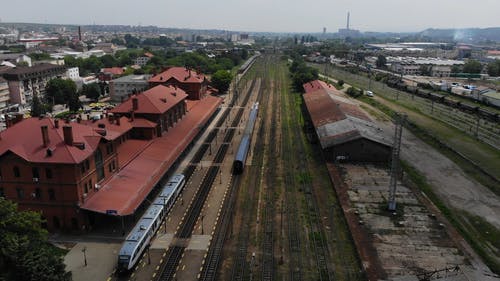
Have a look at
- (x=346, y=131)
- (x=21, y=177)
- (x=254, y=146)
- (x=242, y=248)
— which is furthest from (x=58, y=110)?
(x=242, y=248)

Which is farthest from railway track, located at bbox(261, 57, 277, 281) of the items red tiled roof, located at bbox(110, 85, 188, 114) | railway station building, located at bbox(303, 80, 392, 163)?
red tiled roof, located at bbox(110, 85, 188, 114)

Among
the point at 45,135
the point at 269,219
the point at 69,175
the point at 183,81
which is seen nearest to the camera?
the point at 69,175

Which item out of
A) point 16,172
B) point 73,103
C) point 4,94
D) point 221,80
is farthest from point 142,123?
point 221,80

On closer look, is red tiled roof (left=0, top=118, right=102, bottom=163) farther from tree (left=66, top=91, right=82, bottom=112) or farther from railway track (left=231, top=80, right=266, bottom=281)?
tree (left=66, top=91, right=82, bottom=112)

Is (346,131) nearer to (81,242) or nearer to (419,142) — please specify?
(419,142)

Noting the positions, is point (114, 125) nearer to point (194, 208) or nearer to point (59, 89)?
point (194, 208)

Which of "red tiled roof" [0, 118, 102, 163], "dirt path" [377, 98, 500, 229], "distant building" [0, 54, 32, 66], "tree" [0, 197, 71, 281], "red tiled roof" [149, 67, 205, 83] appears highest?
"distant building" [0, 54, 32, 66]
